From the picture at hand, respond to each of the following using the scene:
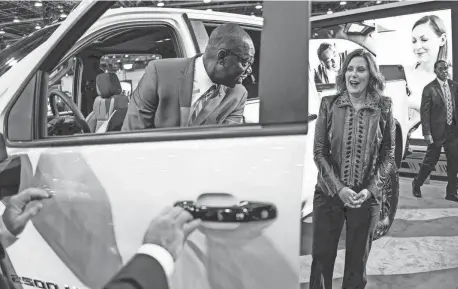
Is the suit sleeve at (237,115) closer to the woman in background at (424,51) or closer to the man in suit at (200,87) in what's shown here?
the man in suit at (200,87)

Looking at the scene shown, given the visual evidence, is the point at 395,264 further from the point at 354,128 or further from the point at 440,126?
the point at 354,128

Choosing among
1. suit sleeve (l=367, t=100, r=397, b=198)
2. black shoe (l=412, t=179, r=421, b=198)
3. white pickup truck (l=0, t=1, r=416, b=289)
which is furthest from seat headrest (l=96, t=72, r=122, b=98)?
black shoe (l=412, t=179, r=421, b=198)

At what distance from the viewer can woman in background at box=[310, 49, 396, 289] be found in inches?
83.0

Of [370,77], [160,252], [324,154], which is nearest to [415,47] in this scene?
[370,77]

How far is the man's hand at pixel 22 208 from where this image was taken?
1.13 meters

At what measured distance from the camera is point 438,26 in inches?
100

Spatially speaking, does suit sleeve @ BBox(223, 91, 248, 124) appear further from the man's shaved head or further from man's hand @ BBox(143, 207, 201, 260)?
man's hand @ BBox(143, 207, 201, 260)

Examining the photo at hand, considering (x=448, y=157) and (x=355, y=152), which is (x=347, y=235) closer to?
(x=355, y=152)

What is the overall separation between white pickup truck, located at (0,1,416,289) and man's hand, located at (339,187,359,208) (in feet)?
3.17

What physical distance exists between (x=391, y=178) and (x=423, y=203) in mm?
541

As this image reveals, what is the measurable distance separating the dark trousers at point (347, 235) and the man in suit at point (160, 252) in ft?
4.71

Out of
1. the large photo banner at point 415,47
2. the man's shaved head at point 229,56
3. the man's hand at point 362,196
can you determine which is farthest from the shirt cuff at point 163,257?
the large photo banner at point 415,47

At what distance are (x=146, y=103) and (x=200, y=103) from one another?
0.27m

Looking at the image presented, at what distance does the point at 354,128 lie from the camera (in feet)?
6.89
